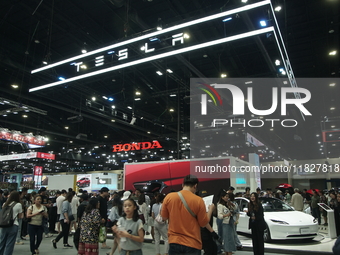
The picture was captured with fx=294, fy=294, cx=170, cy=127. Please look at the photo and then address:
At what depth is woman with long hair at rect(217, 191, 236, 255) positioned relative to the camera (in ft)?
18.9

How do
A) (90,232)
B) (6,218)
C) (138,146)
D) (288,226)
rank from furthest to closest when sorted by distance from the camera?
(138,146) < (288,226) < (6,218) < (90,232)

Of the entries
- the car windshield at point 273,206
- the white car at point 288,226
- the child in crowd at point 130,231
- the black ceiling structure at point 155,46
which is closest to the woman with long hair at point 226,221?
the white car at point 288,226

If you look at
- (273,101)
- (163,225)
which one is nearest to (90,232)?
(163,225)

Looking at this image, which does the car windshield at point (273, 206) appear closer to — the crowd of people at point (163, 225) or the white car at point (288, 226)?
the white car at point (288, 226)

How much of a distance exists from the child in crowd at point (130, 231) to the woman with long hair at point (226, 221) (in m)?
2.99

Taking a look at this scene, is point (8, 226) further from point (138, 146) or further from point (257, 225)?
point (138, 146)

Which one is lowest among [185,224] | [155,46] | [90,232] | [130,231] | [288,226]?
[288,226]

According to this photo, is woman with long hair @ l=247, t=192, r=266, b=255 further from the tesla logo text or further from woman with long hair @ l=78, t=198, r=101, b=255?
the tesla logo text

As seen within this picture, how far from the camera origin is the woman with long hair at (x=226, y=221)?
5.75 m

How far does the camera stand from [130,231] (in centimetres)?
322

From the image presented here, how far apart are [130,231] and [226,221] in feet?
10.5

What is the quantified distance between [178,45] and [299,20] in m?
7.74

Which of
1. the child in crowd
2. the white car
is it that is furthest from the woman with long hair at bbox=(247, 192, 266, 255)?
the child in crowd

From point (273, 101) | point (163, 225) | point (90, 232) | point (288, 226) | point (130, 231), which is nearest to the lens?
point (130, 231)
